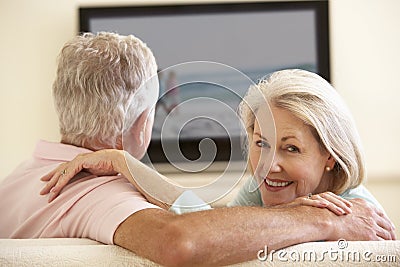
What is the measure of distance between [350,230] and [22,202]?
747mm

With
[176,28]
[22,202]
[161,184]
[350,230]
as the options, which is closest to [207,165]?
[161,184]

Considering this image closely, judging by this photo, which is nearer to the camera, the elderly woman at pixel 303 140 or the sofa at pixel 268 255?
the sofa at pixel 268 255

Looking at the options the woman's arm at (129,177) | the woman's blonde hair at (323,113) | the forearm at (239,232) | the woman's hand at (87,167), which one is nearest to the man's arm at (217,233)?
the forearm at (239,232)

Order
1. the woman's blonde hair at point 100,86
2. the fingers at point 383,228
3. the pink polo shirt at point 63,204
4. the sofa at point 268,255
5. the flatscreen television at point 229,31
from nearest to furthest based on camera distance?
the sofa at point 268,255 → the pink polo shirt at point 63,204 → the fingers at point 383,228 → the woman's blonde hair at point 100,86 → the flatscreen television at point 229,31

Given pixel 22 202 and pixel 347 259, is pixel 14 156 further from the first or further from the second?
pixel 347 259

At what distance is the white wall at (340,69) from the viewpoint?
4.63m

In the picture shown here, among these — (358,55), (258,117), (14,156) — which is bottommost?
(14,156)

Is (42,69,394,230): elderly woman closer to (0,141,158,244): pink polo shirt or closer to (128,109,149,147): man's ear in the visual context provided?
(0,141,158,244): pink polo shirt

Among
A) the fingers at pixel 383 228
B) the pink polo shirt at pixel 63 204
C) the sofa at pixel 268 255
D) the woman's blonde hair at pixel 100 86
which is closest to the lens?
the sofa at pixel 268 255

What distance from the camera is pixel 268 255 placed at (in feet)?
3.84

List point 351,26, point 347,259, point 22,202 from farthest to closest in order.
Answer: point 351,26
point 22,202
point 347,259

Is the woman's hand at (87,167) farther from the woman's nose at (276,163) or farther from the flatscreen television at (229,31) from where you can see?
the flatscreen television at (229,31)

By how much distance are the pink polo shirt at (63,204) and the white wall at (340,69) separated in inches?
120

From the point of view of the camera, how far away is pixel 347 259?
3.69 feet
